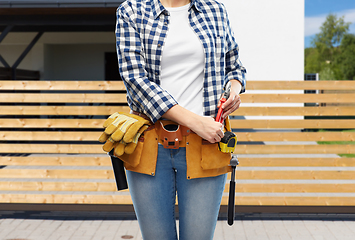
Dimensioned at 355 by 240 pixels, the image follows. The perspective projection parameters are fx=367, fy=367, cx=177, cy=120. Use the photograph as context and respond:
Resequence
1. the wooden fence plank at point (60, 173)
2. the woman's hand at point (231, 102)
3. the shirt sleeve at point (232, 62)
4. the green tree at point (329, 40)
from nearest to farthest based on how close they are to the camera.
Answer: the woman's hand at point (231, 102)
the shirt sleeve at point (232, 62)
the wooden fence plank at point (60, 173)
the green tree at point (329, 40)

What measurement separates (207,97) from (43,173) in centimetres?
326

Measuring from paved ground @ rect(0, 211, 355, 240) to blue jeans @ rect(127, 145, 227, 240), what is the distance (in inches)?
83.5

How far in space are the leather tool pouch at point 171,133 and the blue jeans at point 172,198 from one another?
0.12 feet

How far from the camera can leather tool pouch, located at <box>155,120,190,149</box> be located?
1467mm

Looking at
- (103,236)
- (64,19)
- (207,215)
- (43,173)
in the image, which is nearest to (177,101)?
(207,215)

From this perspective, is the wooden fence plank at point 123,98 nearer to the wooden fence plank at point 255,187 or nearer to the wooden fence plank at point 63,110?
the wooden fence plank at point 63,110

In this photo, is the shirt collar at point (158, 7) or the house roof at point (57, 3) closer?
the shirt collar at point (158, 7)

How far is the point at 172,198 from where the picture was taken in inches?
60.9

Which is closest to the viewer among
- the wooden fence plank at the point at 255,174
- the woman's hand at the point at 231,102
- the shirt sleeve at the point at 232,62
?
the woman's hand at the point at 231,102

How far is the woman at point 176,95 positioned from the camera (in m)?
1.45

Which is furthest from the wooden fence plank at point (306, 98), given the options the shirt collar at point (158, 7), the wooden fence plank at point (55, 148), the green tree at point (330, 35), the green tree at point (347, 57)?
the green tree at point (330, 35)

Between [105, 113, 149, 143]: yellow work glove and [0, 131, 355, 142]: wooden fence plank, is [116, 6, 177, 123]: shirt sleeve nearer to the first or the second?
[105, 113, 149, 143]: yellow work glove

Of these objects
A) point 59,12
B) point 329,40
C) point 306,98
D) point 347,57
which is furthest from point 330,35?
point 306,98

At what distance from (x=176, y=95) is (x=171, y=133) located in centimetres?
16
